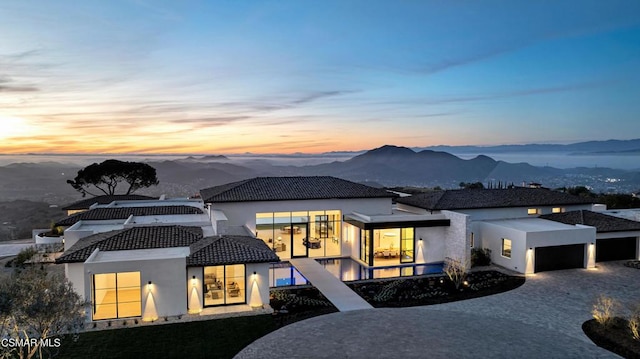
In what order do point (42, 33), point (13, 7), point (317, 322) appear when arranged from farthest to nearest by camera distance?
point (42, 33)
point (13, 7)
point (317, 322)

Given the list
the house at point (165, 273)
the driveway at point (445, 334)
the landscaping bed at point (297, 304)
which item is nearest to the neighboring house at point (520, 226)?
the driveway at point (445, 334)

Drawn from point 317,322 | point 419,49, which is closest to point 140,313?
point 317,322

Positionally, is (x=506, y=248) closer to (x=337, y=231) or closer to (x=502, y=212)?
(x=502, y=212)

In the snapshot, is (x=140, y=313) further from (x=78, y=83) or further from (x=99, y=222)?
(x=78, y=83)

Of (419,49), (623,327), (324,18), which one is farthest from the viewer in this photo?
(419,49)

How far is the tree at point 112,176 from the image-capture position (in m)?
49.0

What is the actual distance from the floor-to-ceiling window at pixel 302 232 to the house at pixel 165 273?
219 inches

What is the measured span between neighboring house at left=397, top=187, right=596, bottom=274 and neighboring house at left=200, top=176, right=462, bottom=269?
177 cm

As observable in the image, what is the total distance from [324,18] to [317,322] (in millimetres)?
20662

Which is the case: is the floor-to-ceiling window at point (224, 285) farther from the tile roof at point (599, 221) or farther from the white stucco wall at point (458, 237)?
the tile roof at point (599, 221)

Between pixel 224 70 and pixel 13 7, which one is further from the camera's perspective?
pixel 224 70

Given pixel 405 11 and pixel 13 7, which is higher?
pixel 405 11

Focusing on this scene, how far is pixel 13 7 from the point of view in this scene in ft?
70.7

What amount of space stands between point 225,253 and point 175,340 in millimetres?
4326
